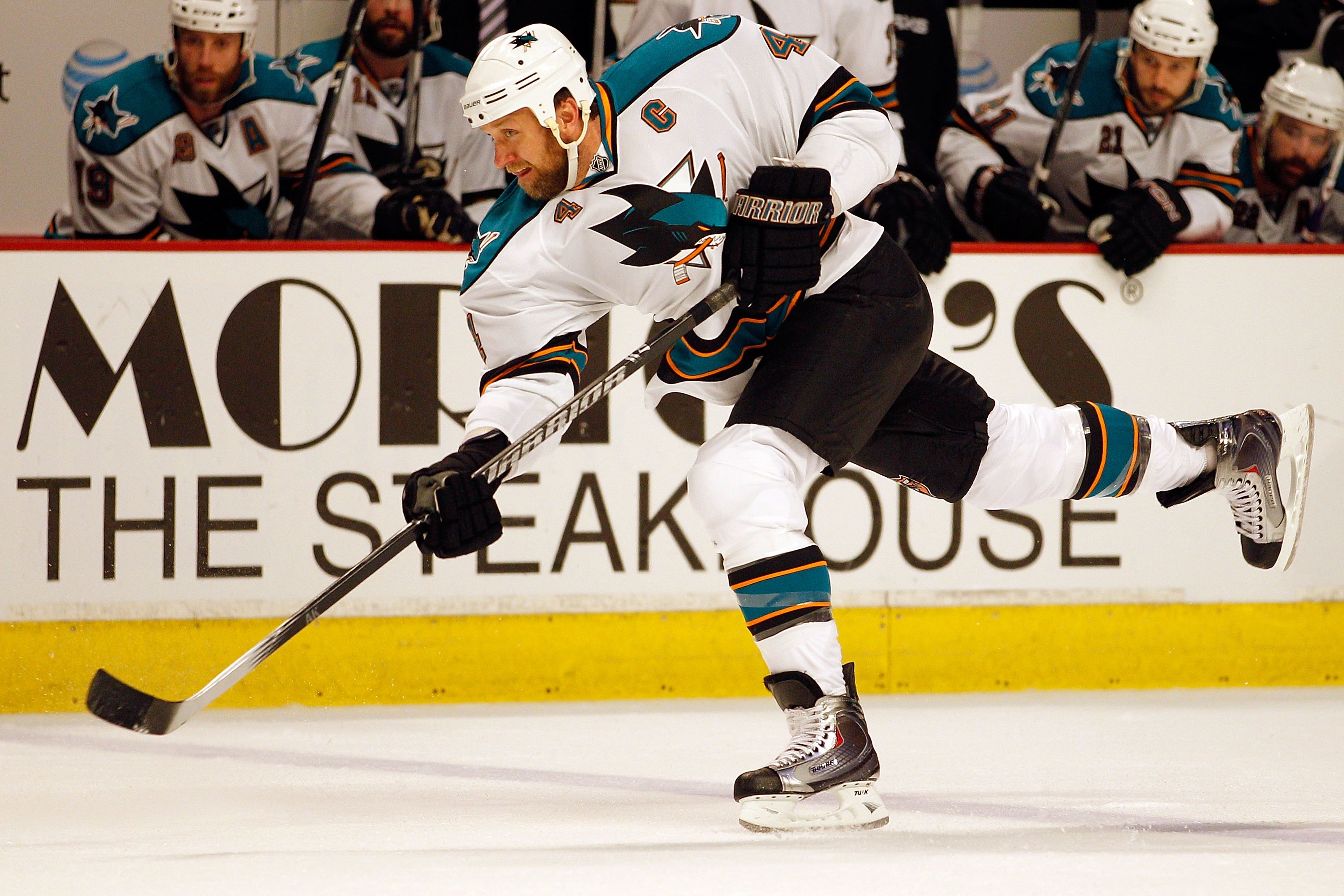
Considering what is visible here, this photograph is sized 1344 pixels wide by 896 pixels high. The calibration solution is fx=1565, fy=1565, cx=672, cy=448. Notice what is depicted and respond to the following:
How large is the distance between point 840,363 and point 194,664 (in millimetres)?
1648

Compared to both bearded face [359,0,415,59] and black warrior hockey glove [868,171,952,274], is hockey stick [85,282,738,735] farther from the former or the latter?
bearded face [359,0,415,59]

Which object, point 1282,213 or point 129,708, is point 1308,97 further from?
point 129,708

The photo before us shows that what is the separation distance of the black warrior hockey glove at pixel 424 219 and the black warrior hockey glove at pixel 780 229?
116cm

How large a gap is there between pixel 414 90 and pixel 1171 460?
2.20 m

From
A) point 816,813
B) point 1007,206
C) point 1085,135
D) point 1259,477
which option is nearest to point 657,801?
point 816,813

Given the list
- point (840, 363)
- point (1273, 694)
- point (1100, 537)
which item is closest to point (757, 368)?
point (840, 363)

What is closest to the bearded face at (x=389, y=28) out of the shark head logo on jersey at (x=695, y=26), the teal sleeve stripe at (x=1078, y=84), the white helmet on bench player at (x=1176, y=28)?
the teal sleeve stripe at (x=1078, y=84)

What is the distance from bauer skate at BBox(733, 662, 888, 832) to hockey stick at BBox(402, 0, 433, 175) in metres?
2.23

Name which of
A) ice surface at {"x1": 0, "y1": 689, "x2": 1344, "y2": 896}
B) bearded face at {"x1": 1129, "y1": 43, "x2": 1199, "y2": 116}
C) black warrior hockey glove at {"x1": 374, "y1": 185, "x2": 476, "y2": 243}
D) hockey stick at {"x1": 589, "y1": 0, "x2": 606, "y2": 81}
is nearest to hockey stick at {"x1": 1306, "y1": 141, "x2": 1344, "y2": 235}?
bearded face at {"x1": 1129, "y1": 43, "x2": 1199, "y2": 116}

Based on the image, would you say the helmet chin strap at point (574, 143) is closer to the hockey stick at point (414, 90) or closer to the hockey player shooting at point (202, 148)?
the hockey player shooting at point (202, 148)

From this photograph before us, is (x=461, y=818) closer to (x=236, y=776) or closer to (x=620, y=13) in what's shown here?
(x=236, y=776)

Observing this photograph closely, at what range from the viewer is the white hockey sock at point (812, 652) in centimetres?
221

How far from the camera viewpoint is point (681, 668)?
343 centimetres

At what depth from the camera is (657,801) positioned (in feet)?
8.04
